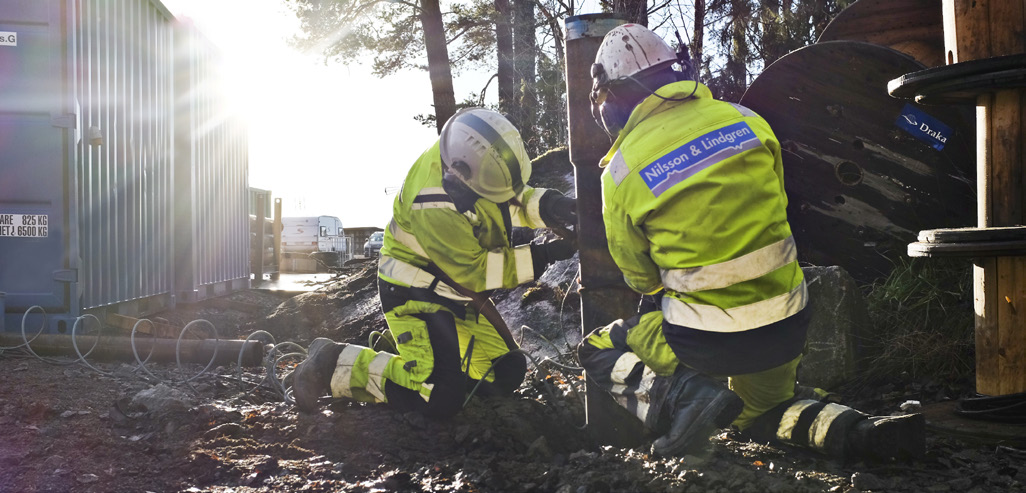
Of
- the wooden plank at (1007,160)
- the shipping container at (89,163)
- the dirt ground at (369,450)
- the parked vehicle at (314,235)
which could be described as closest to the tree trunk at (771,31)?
the wooden plank at (1007,160)

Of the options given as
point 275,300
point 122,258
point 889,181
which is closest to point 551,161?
point 889,181

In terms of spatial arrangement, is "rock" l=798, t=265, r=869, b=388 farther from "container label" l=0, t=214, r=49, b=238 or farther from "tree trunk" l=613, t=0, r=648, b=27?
"container label" l=0, t=214, r=49, b=238

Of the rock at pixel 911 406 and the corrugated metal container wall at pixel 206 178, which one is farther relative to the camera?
the corrugated metal container wall at pixel 206 178

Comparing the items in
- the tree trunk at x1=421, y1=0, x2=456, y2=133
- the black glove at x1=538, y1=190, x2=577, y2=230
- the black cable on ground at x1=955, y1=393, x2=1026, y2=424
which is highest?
the tree trunk at x1=421, y1=0, x2=456, y2=133

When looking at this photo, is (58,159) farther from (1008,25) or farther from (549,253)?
(1008,25)

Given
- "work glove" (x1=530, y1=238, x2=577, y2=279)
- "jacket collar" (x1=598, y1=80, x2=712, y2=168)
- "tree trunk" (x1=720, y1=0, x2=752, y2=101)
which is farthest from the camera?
"tree trunk" (x1=720, y1=0, x2=752, y2=101)

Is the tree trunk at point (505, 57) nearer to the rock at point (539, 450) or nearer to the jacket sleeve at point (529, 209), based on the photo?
the jacket sleeve at point (529, 209)

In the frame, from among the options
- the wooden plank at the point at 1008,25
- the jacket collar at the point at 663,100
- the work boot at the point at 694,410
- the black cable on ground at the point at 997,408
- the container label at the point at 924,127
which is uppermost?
the wooden plank at the point at 1008,25

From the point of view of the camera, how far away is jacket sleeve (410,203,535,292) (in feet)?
13.5

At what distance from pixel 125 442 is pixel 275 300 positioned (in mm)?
8312

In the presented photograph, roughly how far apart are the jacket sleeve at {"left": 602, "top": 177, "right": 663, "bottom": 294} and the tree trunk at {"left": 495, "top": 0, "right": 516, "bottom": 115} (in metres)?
11.5

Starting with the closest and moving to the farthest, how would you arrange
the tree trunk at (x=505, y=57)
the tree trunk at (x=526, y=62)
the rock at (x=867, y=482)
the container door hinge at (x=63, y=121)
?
the rock at (x=867, y=482)
the container door hinge at (x=63, y=121)
the tree trunk at (x=526, y=62)
the tree trunk at (x=505, y=57)

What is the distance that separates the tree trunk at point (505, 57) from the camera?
14.3 m

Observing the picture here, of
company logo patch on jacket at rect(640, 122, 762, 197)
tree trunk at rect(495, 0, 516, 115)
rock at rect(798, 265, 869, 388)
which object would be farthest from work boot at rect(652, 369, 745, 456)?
tree trunk at rect(495, 0, 516, 115)
